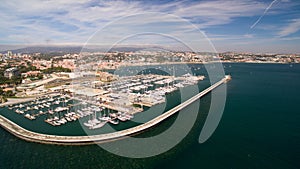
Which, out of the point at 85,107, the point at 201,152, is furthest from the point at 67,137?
the point at 201,152

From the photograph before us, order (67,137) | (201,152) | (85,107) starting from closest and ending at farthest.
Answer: (201,152)
(67,137)
(85,107)

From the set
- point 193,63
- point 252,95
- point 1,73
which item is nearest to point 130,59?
point 193,63

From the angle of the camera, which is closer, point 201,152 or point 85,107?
point 201,152

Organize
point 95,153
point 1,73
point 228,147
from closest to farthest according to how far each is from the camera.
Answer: point 95,153 < point 228,147 < point 1,73

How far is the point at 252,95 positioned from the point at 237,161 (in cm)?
697

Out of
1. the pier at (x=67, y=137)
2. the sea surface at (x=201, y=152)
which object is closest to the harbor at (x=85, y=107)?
the pier at (x=67, y=137)

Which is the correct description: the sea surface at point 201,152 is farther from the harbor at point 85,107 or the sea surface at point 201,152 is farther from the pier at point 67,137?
the harbor at point 85,107

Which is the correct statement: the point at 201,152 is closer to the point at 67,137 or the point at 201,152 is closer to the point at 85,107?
the point at 67,137

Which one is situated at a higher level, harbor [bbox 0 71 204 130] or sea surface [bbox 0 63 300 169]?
harbor [bbox 0 71 204 130]

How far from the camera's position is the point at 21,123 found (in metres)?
6.23

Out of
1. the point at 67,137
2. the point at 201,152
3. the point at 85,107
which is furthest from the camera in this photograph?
the point at 85,107

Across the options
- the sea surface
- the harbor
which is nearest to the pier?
the sea surface

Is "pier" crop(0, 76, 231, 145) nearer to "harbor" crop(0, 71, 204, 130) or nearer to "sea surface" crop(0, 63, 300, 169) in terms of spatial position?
"sea surface" crop(0, 63, 300, 169)

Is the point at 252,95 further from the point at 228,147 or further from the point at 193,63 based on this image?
the point at 193,63
